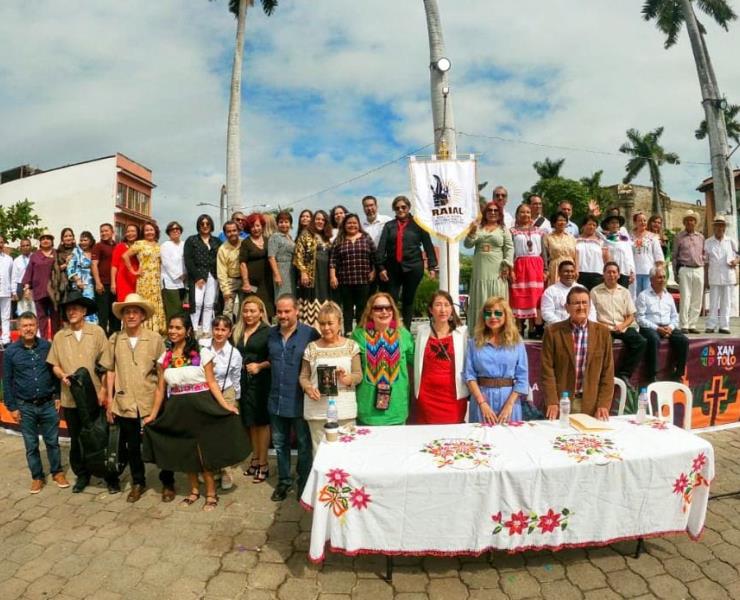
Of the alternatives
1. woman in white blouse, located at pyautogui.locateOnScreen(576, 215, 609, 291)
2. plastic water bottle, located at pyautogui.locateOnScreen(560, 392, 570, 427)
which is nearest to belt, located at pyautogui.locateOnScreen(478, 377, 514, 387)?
plastic water bottle, located at pyautogui.locateOnScreen(560, 392, 570, 427)

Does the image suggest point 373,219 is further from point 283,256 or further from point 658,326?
point 658,326

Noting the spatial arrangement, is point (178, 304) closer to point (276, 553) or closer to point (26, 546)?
point (26, 546)

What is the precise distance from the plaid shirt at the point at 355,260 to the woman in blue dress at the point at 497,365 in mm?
2436

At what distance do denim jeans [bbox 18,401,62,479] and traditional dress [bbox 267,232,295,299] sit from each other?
282 cm

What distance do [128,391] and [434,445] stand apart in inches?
108

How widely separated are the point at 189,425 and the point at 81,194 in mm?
39492

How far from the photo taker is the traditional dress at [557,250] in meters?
6.57

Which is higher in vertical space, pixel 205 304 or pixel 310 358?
pixel 205 304

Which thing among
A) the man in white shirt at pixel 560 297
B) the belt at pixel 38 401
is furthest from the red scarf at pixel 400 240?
the belt at pixel 38 401

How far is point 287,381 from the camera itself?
4.16 meters

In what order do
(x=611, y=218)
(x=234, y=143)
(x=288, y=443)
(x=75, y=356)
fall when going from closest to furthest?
(x=288, y=443) → (x=75, y=356) → (x=611, y=218) → (x=234, y=143)

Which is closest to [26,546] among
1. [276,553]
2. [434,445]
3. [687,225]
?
[276,553]

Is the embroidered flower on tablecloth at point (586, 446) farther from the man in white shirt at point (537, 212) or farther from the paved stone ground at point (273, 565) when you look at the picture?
the man in white shirt at point (537, 212)

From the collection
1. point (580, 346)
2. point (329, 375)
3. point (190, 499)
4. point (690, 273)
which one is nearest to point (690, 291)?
point (690, 273)
